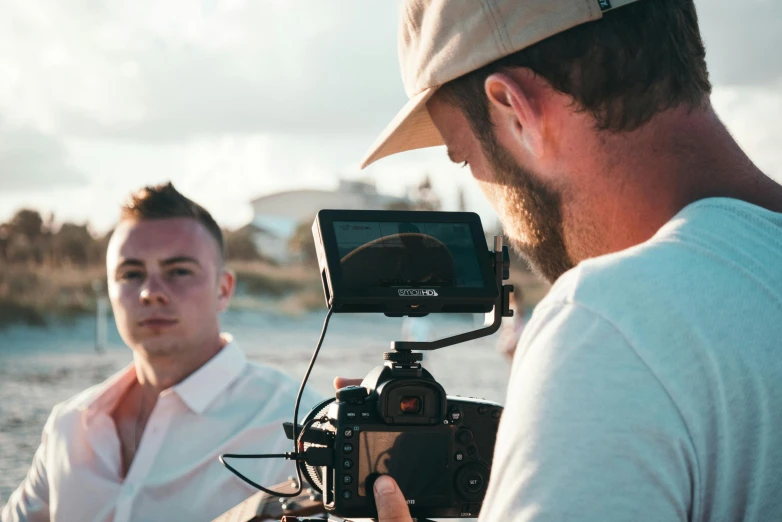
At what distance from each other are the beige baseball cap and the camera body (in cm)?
49

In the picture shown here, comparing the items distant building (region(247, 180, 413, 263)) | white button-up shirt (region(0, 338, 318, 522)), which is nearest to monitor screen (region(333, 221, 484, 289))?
white button-up shirt (region(0, 338, 318, 522))

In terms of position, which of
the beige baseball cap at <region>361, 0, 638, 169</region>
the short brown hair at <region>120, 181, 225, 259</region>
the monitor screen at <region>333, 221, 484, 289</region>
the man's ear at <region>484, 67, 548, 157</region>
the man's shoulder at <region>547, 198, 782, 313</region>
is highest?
the short brown hair at <region>120, 181, 225, 259</region>

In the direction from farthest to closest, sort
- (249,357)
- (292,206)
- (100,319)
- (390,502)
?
(292,206), (100,319), (249,357), (390,502)

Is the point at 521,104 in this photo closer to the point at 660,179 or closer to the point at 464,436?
the point at 660,179

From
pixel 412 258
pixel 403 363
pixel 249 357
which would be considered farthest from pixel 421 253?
pixel 249 357

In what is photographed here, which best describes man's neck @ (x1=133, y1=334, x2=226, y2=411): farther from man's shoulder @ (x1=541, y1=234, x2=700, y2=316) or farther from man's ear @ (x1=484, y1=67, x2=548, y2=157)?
man's shoulder @ (x1=541, y1=234, x2=700, y2=316)

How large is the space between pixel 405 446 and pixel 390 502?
5.6 inches

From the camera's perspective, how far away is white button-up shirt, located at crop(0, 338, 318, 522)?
3195 mm

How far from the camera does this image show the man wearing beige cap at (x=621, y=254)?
94 cm

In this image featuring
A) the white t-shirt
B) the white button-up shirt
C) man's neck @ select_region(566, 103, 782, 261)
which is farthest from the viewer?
the white button-up shirt

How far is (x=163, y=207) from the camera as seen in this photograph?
388 cm

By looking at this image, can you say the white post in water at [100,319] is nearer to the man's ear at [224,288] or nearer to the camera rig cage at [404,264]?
the man's ear at [224,288]

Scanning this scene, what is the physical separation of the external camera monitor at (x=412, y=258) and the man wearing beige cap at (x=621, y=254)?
152 millimetres

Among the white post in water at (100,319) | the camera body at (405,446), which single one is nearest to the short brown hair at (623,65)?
the camera body at (405,446)
